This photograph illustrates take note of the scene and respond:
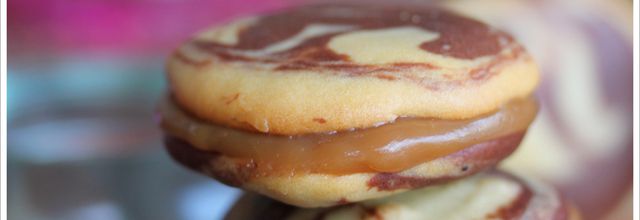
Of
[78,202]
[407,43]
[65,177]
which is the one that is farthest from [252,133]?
[65,177]

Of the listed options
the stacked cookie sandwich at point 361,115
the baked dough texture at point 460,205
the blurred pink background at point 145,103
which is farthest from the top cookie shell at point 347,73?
the blurred pink background at point 145,103

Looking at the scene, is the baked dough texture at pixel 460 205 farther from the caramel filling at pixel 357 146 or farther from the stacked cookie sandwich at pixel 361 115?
the caramel filling at pixel 357 146

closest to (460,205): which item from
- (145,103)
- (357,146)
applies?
(357,146)

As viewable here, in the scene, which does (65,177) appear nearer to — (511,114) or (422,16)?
(422,16)

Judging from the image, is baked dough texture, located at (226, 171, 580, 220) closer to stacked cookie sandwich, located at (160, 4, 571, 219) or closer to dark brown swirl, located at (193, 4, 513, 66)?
stacked cookie sandwich, located at (160, 4, 571, 219)

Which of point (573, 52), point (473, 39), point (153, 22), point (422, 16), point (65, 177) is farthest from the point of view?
point (153, 22)

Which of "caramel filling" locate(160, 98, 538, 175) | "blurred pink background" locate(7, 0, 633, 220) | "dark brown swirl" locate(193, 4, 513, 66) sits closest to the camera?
"caramel filling" locate(160, 98, 538, 175)

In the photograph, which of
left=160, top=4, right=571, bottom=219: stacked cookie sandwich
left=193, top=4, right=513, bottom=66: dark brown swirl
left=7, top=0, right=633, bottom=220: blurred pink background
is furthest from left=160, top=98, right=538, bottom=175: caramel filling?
left=7, top=0, right=633, bottom=220: blurred pink background

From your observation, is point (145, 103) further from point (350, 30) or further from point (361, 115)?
point (361, 115)
